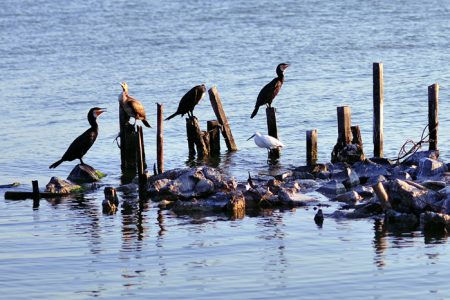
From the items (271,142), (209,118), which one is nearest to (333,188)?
(271,142)

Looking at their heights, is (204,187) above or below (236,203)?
above

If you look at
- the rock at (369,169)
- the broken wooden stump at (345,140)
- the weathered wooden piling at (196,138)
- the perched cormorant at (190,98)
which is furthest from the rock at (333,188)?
the perched cormorant at (190,98)

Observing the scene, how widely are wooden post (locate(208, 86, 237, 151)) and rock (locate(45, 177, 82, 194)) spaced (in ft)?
13.9

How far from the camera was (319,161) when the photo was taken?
2238 centimetres

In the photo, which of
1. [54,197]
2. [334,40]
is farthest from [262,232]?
[334,40]

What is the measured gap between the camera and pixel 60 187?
64.6 ft

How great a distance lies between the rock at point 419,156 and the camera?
64.8 feet

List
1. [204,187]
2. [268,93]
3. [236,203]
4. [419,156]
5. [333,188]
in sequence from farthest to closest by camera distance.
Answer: [268,93], [419,156], [333,188], [204,187], [236,203]

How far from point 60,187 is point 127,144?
8.48 feet

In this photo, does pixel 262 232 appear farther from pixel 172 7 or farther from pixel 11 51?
pixel 172 7

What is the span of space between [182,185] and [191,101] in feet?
17.2

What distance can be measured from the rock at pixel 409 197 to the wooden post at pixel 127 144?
6.84 m

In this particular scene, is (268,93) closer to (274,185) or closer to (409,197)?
(274,185)

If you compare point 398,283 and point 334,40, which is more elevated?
point 334,40
